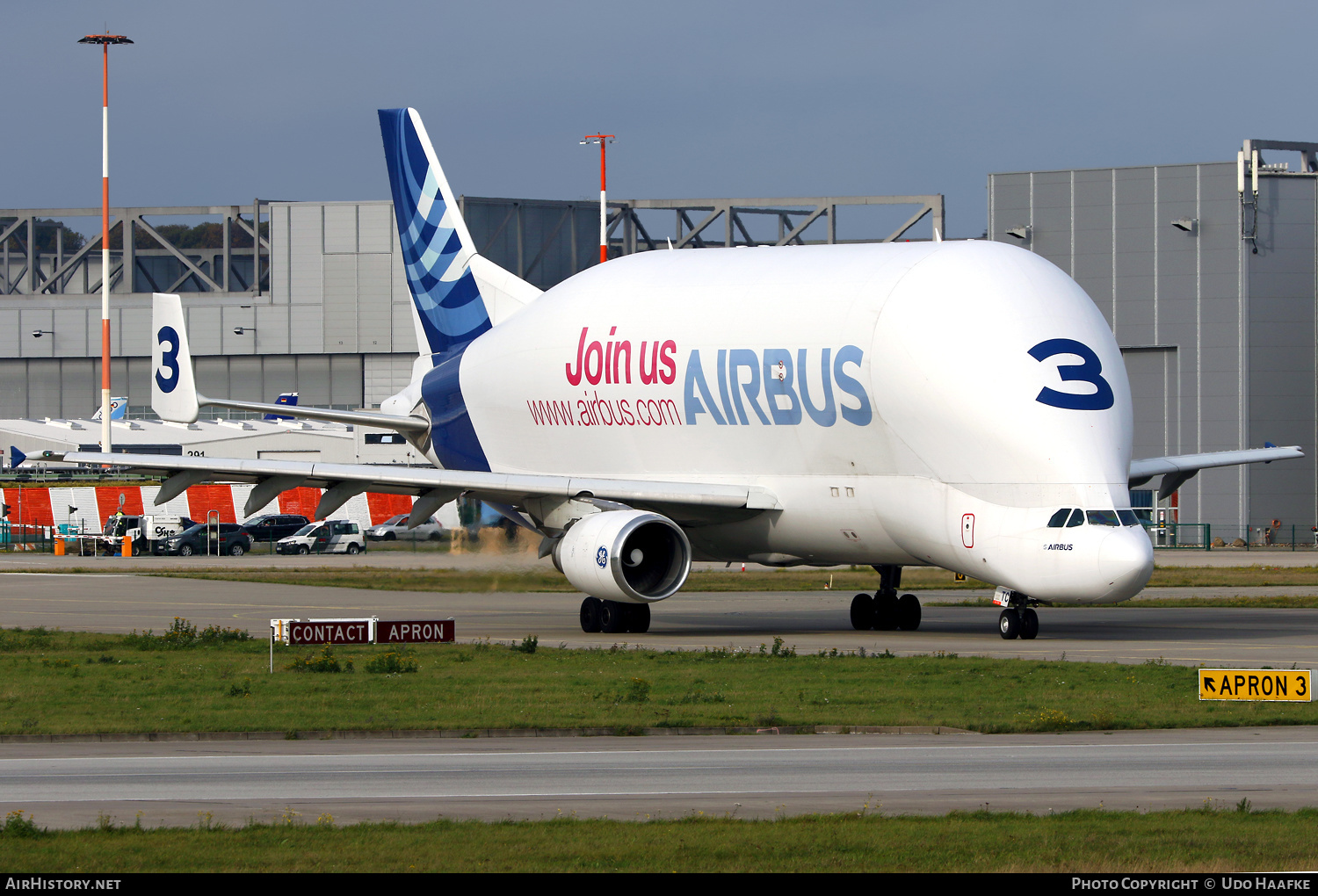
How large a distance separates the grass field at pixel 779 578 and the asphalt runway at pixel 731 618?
113cm

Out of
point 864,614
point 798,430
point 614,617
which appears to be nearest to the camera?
point 798,430

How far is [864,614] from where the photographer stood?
35.0 m

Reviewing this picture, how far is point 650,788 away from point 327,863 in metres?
4.22

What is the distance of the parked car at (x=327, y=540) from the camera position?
257 ft

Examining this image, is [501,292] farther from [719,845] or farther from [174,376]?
[719,845]

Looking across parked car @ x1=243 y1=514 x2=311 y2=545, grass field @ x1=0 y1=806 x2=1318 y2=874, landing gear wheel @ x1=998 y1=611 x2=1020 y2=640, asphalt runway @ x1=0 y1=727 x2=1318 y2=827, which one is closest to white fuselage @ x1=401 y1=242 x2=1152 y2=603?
landing gear wheel @ x1=998 y1=611 x2=1020 y2=640

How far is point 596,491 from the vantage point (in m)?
33.4

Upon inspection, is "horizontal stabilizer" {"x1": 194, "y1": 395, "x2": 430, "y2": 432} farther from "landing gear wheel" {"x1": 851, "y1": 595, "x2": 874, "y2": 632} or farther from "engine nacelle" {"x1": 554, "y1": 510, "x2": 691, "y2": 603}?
"landing gear wheel" {"x1": 851, "y1": 595, "x2": 874, "y2": 632}


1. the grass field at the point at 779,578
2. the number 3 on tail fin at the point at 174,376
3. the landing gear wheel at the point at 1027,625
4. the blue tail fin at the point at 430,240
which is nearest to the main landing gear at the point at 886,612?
the landing gear wheel at the point at 1027,625

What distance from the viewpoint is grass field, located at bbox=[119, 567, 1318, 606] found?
49.9 m

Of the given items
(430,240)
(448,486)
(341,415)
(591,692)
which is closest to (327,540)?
(430,240)

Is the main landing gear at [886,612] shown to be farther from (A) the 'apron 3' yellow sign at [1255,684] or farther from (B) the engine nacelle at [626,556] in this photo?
(A) the 'apron 3' yellow sign at [1255,684]

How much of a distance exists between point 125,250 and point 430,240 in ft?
296

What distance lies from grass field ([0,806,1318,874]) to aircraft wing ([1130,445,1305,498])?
2252 centimetres
